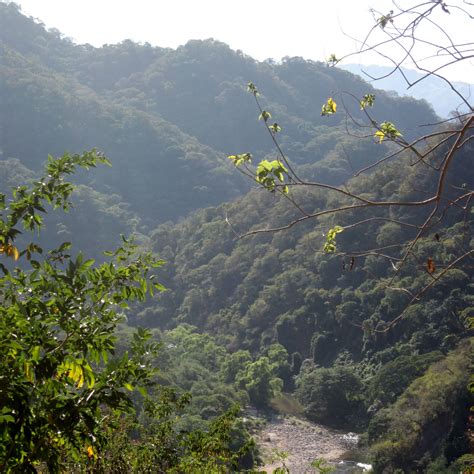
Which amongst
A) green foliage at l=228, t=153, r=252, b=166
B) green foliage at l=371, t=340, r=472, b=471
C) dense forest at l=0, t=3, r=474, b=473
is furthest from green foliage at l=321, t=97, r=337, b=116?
green foliage at l=371, t=340, r=472, b=471

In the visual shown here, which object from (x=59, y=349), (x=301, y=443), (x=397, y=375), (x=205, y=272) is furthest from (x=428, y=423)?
(x=205, y=272)

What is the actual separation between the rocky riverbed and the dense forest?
78 centimetres

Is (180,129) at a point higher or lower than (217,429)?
higher

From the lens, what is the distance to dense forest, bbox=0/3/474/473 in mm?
2354

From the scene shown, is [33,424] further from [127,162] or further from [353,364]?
[127,162]

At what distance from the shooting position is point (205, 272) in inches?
1428

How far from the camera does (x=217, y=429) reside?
4.01 meters

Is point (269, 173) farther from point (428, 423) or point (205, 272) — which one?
point (205, 272)

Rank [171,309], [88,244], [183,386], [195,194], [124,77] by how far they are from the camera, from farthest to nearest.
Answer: [124,77]
[195,194]
[88,244]
[171,309]
[183,386]

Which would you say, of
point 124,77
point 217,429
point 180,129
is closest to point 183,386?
point 217,429

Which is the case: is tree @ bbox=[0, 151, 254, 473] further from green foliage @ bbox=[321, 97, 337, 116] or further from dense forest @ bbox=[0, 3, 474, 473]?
green foliage @ bbox=[321, 97, 337, 116]

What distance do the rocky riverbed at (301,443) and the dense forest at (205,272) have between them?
2.56 ft

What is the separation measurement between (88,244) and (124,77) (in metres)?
35.2

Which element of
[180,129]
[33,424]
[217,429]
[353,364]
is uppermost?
[180,129]
